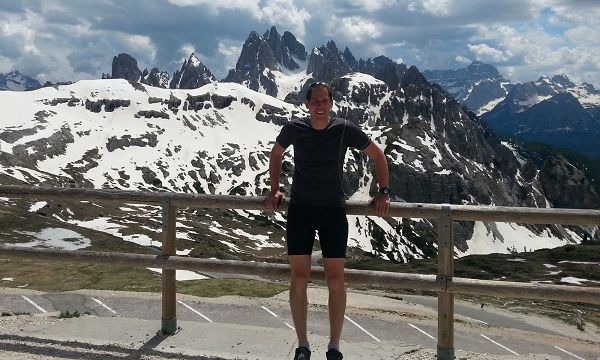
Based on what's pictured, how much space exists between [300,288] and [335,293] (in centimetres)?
57

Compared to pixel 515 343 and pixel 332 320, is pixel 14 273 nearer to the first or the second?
pixel 515 343

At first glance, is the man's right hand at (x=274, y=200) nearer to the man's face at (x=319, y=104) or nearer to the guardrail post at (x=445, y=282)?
the man's face at (x=319, y=104)

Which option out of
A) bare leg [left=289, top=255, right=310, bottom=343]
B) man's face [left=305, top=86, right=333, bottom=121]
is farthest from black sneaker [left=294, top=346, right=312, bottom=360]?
man's face [left=305, top=86, right=333, bottom=121]

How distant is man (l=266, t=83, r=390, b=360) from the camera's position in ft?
28.8

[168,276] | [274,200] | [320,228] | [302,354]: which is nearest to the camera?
[320,228]

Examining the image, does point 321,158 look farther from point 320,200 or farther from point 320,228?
point 320,228

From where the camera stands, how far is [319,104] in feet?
28.9

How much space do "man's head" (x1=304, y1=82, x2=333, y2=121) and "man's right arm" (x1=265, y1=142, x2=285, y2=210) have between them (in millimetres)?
875

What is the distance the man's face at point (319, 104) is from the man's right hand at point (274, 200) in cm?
146

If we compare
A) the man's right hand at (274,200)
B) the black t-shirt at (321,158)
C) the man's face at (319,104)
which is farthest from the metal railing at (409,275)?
the man's face at (319,104)

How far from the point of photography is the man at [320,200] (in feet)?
28.8

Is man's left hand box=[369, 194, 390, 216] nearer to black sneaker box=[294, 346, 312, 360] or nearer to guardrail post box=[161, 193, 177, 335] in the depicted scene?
black sneaker box=[294, 346, 312, 360]

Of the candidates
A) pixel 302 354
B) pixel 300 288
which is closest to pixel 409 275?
pixel 300 288

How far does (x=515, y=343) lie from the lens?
23.7 meters
